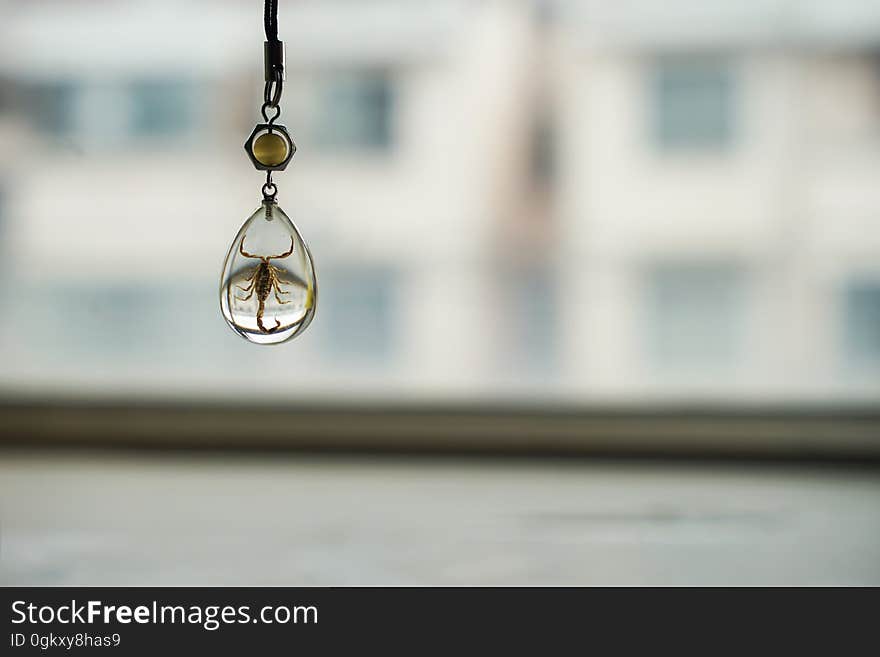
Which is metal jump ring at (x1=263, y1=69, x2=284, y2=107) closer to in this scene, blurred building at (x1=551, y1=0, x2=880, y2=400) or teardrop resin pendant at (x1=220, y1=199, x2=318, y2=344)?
teardrop resin pendant at (x1=220, y1=199, x2=318, y2=344)

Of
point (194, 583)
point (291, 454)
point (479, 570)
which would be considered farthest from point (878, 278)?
point (194, 583)

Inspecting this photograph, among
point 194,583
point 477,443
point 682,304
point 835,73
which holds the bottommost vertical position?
point 194,583

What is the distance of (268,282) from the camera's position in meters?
0.54

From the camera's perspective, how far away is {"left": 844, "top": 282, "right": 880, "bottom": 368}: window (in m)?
1.19

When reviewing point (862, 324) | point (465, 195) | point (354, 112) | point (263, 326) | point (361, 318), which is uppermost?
point (354, 112)

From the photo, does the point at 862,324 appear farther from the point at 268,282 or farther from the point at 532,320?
the point at 268,282

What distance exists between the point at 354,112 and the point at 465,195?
0.19 m

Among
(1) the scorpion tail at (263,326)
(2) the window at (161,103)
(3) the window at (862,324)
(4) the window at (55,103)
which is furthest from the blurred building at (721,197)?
(1) the scorpion tail at (263,326)

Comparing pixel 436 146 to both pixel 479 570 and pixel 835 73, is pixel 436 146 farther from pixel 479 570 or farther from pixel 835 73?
pixel 479 570

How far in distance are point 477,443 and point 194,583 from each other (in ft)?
1.66

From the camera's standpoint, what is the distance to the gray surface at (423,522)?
33.5 inches

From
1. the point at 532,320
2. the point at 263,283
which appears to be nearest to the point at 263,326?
the point at 263,283

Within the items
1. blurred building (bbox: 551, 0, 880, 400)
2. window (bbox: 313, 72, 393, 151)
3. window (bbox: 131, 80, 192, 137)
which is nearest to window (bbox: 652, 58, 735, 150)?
blurred building (bbox: 551, 0, 880, 400)

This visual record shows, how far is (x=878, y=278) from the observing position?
1188 mm
